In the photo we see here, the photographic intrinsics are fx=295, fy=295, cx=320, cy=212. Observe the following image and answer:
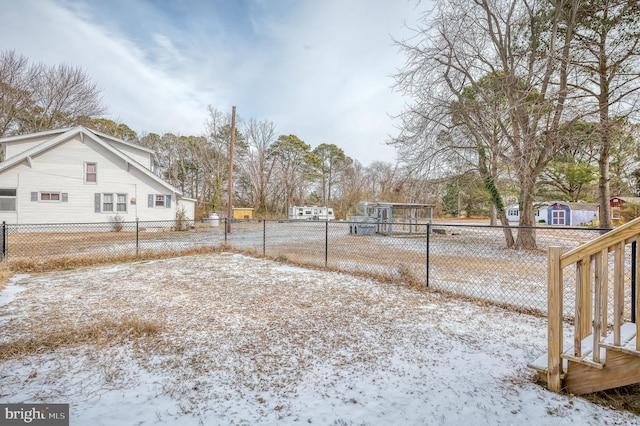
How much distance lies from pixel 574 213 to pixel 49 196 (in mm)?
34952

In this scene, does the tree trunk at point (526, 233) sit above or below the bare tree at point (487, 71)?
below

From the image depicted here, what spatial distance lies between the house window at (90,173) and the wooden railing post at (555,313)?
17.5m

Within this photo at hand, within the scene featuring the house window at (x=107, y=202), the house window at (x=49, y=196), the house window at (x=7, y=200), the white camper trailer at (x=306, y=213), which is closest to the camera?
the house window at (x=7, y=200)

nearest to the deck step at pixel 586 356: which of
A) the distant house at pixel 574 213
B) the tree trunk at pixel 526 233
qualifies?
the tree trunk at pixel 526 233

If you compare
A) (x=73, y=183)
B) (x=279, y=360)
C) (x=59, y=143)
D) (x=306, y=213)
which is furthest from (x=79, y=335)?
(x=306, y=213)

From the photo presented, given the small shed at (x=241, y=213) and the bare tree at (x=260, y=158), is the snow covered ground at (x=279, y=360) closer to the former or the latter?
the small shed at (x=241, y=213)

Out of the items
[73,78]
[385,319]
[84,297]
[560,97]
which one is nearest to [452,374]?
[385,319]

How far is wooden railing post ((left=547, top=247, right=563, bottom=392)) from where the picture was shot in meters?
2.06

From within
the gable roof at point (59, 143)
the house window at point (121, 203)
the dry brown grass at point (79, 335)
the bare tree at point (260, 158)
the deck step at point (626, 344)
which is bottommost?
the dry brown grass at point (79, 335)

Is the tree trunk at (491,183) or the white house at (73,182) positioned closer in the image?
the tree trunk at (491,183)

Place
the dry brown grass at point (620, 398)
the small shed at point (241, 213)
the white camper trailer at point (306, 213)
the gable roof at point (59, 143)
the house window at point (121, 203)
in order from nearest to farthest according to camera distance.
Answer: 1. the dry brown grass at point (620, 398)
2. the gable roof at point (59, 143)
3. the house window at point (121, 203)
4. the small shed at point (241, 213)
5. the white camper trailer at point (306, 213)

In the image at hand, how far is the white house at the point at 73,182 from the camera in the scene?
12.9 meters

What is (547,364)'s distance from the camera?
2176 mm

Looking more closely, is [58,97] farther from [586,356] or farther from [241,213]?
[586,356]
